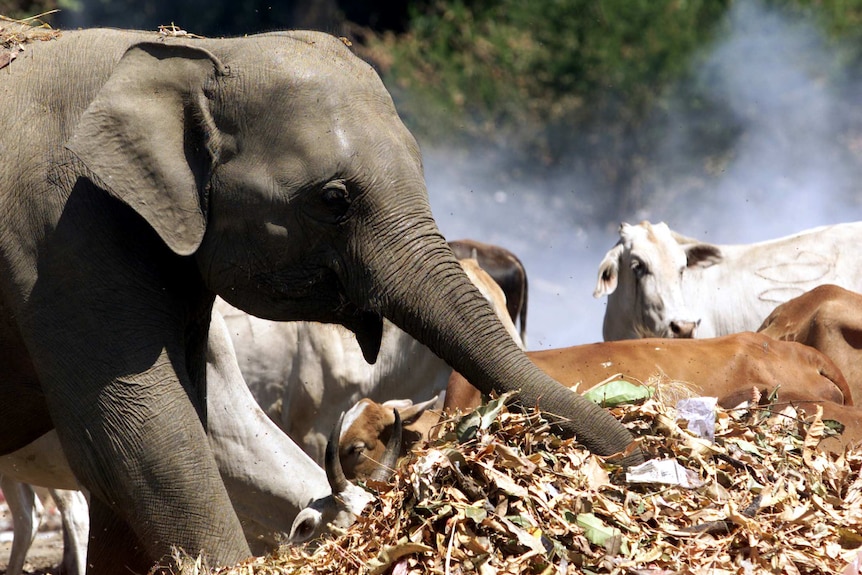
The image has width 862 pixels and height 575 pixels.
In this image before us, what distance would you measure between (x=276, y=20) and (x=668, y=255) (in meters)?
11.9

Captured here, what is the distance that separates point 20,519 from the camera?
8031 mm

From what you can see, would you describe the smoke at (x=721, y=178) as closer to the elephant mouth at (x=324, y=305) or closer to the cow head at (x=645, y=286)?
the cow head at (x=645, y=286)

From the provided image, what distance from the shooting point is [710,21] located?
58.6 ft

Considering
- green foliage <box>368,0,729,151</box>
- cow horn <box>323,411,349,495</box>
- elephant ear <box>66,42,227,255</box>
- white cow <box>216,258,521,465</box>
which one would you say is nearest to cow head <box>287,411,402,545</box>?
cow horn <box>323,411,349,495</box>

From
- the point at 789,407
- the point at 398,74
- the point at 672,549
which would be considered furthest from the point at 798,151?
the point at 672,549

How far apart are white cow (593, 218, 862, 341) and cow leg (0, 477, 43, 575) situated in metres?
4.27

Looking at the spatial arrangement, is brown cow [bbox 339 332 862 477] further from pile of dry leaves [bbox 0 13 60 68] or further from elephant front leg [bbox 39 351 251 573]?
pile of dry leaves [bbox 0 13 60 68]

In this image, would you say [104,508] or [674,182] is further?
[674,182]

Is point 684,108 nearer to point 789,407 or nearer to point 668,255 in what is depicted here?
point 668,255

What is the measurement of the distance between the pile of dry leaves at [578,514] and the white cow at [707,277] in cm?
563

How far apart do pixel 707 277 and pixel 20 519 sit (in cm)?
554

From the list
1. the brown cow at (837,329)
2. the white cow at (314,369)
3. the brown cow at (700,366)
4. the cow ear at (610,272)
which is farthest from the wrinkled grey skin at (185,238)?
the cow ear at (610,272)

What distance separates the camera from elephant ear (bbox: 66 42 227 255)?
4141 mm

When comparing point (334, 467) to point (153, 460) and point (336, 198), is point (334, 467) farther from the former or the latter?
point (336, 198)
